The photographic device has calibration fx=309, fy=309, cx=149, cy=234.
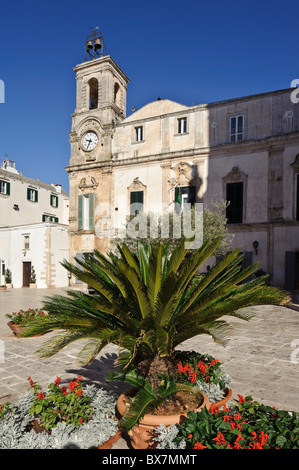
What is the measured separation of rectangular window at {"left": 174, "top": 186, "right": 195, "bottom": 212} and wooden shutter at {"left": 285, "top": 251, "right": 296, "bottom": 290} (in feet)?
22.5

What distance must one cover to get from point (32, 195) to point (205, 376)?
33.5m

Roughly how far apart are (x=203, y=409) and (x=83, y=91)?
87.5 feet

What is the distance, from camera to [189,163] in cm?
2105

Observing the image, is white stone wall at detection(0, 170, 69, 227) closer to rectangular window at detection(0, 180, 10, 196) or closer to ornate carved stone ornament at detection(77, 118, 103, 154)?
rectangular window at detection(0, 180, 10, 196)

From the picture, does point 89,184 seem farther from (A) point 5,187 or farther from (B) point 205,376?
(B) point 205,376

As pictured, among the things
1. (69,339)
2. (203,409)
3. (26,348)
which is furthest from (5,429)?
(26,348)

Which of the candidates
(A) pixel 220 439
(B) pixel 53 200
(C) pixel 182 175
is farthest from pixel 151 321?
(B) pixel 53 200

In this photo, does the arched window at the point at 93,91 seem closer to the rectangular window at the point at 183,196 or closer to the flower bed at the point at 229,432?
the rectangular window at the point at 183,196

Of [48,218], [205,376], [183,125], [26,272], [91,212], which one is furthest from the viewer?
[48,218]

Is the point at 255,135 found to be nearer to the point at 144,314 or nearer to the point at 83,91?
the point at 83,91

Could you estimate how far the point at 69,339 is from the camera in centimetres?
366

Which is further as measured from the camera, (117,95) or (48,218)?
(48,218)

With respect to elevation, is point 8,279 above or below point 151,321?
below
